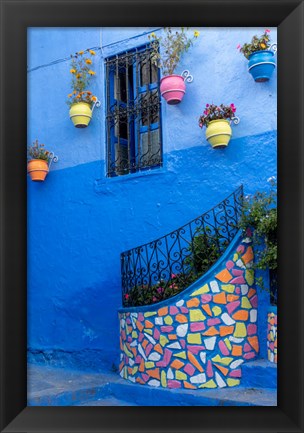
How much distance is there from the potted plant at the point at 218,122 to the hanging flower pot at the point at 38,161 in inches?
89.2

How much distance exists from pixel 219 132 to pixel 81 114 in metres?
1.95

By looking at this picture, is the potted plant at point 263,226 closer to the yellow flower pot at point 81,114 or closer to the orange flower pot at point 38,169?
the yellow flower pot at point 81,114

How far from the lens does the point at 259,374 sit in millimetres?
4473

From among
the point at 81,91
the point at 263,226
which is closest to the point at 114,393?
the point at 263,226

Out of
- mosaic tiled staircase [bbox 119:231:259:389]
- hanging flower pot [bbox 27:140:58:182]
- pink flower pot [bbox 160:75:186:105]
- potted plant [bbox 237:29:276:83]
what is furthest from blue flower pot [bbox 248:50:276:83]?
hanging flower pot [bbox 27:140:58:182]

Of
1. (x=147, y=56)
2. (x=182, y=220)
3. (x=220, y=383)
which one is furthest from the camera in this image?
(x=147, y=56)

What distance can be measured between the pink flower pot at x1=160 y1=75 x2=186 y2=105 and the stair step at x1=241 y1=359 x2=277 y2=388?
3.00 m

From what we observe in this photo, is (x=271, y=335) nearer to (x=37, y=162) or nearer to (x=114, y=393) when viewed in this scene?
(x=114, y=393)

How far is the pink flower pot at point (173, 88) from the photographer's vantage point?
18.3 feet

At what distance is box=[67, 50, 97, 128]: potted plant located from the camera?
20.6 ft
